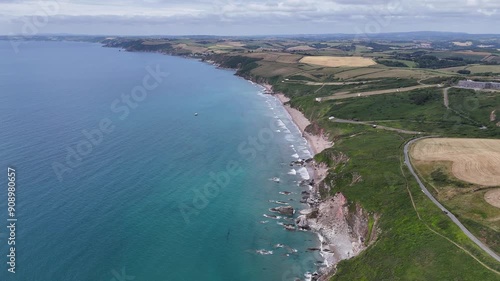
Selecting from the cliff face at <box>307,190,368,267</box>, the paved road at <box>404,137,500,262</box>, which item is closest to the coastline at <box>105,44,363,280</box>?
the cliff face at <box>307,190,368,267</box>

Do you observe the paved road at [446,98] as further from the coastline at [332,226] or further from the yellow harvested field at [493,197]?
the yellow harvested field at [493,197]

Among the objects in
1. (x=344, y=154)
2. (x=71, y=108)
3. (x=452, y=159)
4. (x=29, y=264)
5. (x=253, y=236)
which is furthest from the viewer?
(x=71, y=108)

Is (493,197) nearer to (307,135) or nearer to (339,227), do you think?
(339,227)

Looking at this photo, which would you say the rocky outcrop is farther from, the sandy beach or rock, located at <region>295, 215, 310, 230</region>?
the sandy beach

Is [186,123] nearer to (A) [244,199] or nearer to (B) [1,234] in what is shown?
(A) [244,199]

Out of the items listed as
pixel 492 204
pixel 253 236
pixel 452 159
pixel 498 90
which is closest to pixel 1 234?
pixel 253 236

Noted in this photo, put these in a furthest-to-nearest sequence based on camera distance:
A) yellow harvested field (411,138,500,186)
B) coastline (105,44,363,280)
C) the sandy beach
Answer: the sandy beach → yellow harvested field (411,138,500,186) → coastline (105,44,363,280)
